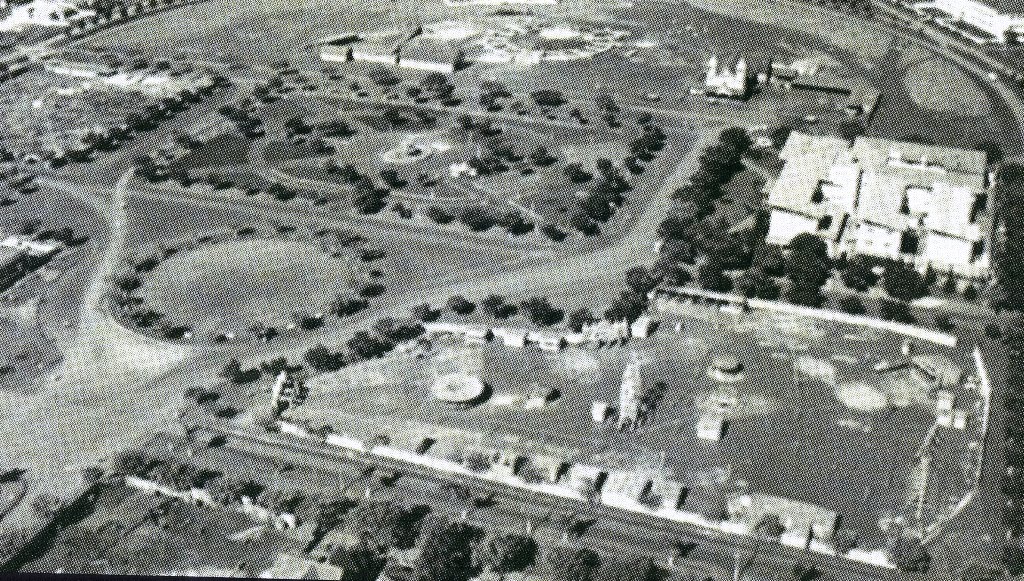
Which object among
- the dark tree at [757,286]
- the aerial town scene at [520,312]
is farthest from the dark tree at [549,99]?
the dark tree at [757,286]

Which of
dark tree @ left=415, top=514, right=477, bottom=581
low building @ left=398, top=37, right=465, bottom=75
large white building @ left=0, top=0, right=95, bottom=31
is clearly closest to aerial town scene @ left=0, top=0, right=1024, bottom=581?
dark tree @ left=415, top=514, right=477, bottom=581

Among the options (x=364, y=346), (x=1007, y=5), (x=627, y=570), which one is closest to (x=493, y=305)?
(x=364, y=346)

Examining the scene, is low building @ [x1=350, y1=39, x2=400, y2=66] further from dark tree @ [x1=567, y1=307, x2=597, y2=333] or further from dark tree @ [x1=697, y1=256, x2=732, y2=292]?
dark tree @ [x1=567, y1=307, x2=597, y2=333]

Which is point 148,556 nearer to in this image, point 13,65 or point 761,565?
point 761,565

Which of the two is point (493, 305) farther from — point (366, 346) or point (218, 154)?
point (218, 154)

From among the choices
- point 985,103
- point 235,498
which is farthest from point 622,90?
point 235,498

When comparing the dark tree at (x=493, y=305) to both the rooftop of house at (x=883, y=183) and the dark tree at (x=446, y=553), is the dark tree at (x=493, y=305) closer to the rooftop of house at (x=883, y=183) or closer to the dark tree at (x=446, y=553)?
the dark tree at (x=446, y=553)
